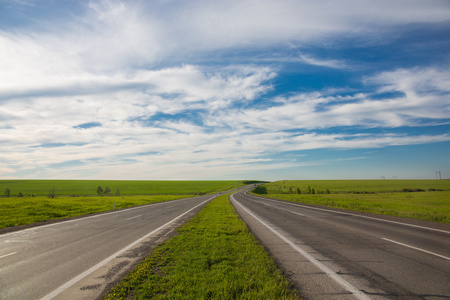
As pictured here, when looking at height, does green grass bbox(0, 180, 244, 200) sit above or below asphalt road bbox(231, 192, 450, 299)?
below

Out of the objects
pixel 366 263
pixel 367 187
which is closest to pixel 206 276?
pixel 366 263

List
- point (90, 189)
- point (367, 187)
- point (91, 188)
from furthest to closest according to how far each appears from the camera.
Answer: point (91, 188)
point (90, 189)
point (367, 187)

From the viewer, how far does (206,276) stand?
210 inches

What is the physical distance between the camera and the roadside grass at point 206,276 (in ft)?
14.8

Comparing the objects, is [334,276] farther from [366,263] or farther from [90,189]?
[90,189]

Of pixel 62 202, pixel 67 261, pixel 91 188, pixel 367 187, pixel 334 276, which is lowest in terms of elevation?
pixel 367 187

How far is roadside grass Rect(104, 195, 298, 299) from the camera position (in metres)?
4.50

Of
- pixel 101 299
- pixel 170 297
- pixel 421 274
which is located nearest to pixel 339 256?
pixel 421 274

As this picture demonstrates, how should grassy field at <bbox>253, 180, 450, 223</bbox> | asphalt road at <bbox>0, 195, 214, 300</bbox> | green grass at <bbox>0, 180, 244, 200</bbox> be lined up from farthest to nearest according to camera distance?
1. green grass at <bbox>0, 180, 244, 200</bbox>
2. grassy field at <bbox>253, 180, 450, 223</bbox>
3. asphalt road at <bbox>0, 195, 214, 300</bbox>

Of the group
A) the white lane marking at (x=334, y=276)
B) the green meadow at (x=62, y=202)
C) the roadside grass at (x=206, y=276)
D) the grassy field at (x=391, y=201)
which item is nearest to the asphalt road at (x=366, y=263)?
the white lane marking at (x=334, y=276)

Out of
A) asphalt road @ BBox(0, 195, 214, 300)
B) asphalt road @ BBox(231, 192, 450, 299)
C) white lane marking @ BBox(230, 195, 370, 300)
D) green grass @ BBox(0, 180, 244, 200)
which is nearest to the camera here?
white lane marking @ BBox(230, 195, 370, 300)

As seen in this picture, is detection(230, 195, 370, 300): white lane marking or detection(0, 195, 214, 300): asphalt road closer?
detection(230, 195, 370, 300): white lane marking

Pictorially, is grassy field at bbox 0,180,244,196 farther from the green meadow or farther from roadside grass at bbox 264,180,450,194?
roadside grass at bbox 264,180,450,194

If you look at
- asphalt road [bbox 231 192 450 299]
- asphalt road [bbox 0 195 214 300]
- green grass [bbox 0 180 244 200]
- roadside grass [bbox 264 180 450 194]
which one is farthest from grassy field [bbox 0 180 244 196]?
asphalt road [bbox 231 192 450 299]
